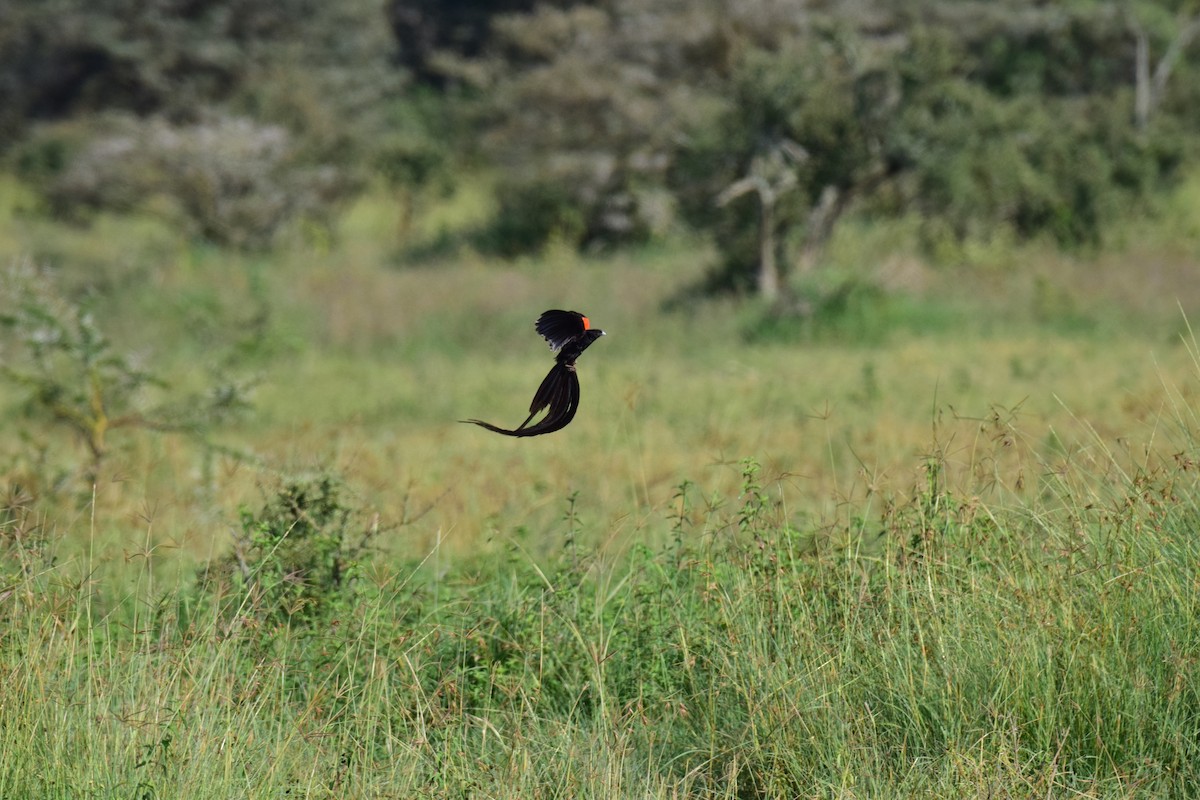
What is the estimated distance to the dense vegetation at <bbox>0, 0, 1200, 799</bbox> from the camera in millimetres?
3201

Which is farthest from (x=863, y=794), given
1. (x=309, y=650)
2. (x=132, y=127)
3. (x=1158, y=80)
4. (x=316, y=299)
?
(x=1158, y=80)

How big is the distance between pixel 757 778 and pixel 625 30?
18.2 m

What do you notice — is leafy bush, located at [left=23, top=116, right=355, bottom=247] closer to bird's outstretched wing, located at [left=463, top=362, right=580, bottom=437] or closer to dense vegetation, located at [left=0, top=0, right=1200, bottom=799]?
dense vegetation, located at [left=0, top=0, right=1200, bottom=799]

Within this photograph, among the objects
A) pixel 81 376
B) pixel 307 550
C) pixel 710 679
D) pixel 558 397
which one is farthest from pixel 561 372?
pixel 81 376

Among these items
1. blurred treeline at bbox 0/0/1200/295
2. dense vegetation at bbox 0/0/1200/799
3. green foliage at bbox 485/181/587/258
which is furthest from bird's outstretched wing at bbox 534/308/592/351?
green foliage at bbox 485/181/587/258

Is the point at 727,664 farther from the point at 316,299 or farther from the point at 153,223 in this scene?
the point at 153,223

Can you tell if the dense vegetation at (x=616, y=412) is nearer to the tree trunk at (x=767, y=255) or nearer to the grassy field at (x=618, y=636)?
the grassy field at (x=618, y=636)

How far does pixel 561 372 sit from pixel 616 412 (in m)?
5.71

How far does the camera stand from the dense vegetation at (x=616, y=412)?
3201 millimetres

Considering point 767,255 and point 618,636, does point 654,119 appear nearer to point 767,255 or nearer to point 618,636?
point 767,255

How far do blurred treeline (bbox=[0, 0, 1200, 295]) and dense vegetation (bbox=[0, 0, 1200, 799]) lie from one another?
8cm

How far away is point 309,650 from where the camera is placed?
12.5 ft

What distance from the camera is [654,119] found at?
60.4 feet

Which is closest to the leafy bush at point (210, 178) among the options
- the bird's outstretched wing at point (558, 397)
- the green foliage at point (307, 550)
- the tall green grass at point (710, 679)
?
the green foliage at point (307, 550)
